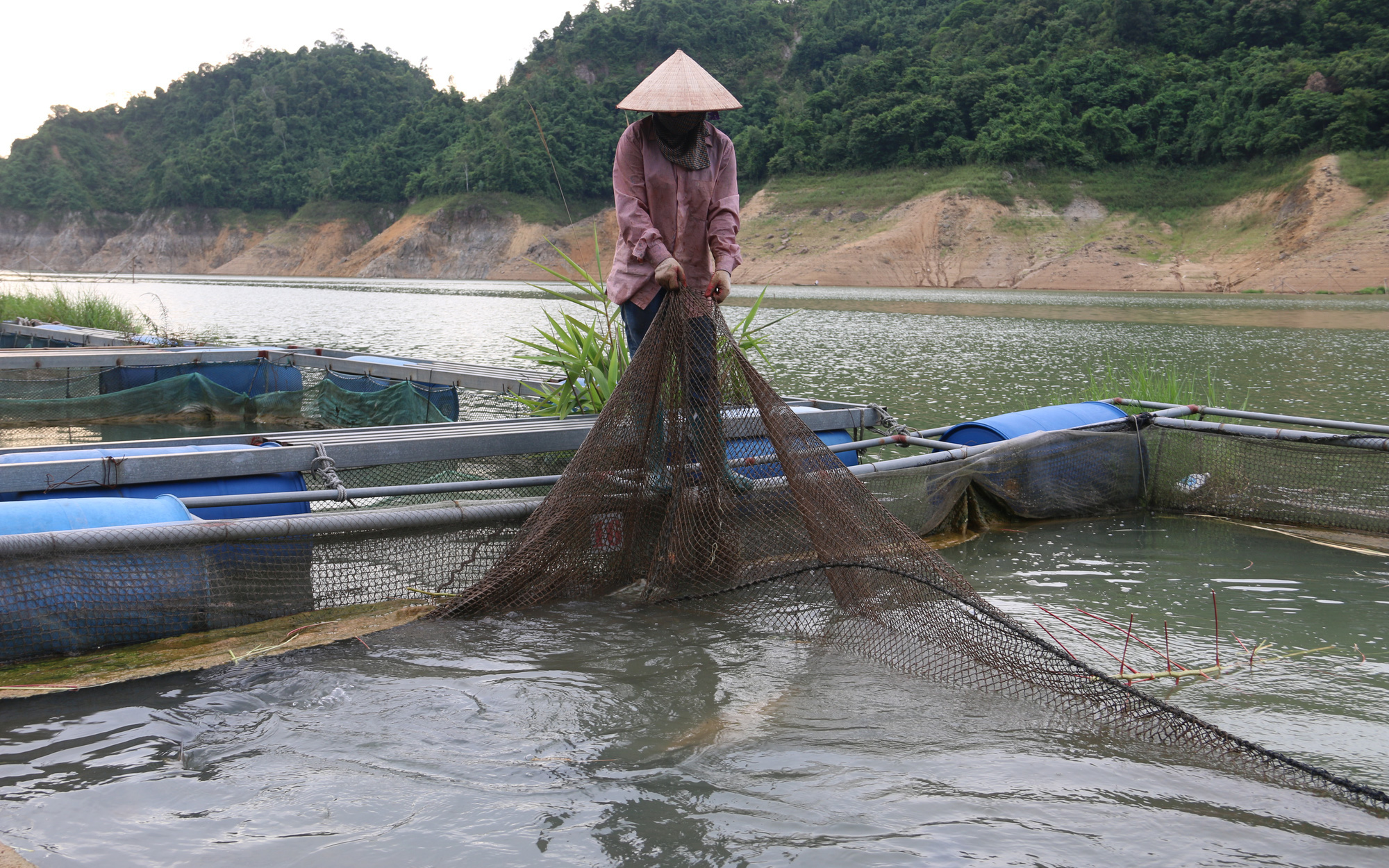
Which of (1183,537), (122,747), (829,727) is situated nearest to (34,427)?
(122,747)

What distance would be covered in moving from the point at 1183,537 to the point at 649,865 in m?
4.79

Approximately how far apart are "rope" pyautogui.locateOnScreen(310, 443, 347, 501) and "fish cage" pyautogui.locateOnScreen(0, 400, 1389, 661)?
0.01 metres

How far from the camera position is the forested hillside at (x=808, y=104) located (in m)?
59.8

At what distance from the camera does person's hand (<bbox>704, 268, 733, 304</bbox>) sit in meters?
4.55

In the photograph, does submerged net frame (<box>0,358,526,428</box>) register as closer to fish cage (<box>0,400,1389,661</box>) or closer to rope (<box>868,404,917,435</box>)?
fish cage (<box>0,400,1389,661</box>)

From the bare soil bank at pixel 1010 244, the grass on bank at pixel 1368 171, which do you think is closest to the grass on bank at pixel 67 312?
the bare soil bank at pixel 1010 244

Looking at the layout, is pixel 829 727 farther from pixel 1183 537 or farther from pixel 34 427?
pixel 34 427

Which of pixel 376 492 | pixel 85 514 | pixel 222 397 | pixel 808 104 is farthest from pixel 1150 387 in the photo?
pixel 808 104

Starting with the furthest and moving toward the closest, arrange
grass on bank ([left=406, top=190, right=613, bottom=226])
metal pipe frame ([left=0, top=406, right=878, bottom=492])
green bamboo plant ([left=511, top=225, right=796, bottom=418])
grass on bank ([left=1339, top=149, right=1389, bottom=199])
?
1. grass on bank ([left=406, top=190, right=613, bottom=226])
2. grass on bank ([left=1339, top=149, right=1389, bottom=199])
3. green bamboo plant ([left=511, top=225, right=796, bottom=418])
4. metal pipe frame ([left=0, top=406, right=878, bottom=492])

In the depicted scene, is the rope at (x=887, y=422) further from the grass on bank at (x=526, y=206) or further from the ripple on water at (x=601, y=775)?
the grass on bank at (x=526, y=206)

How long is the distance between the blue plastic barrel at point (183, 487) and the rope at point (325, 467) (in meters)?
0.16

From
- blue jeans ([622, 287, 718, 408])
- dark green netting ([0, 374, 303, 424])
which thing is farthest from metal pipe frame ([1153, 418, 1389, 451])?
dark green netting ([0, 374, 303, 424])

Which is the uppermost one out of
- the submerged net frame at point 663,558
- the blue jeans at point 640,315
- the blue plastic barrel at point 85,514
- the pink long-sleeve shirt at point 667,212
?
the pink long-sleeve shirt at point 667,212

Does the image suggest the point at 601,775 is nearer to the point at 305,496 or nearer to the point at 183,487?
the point at 305,496
